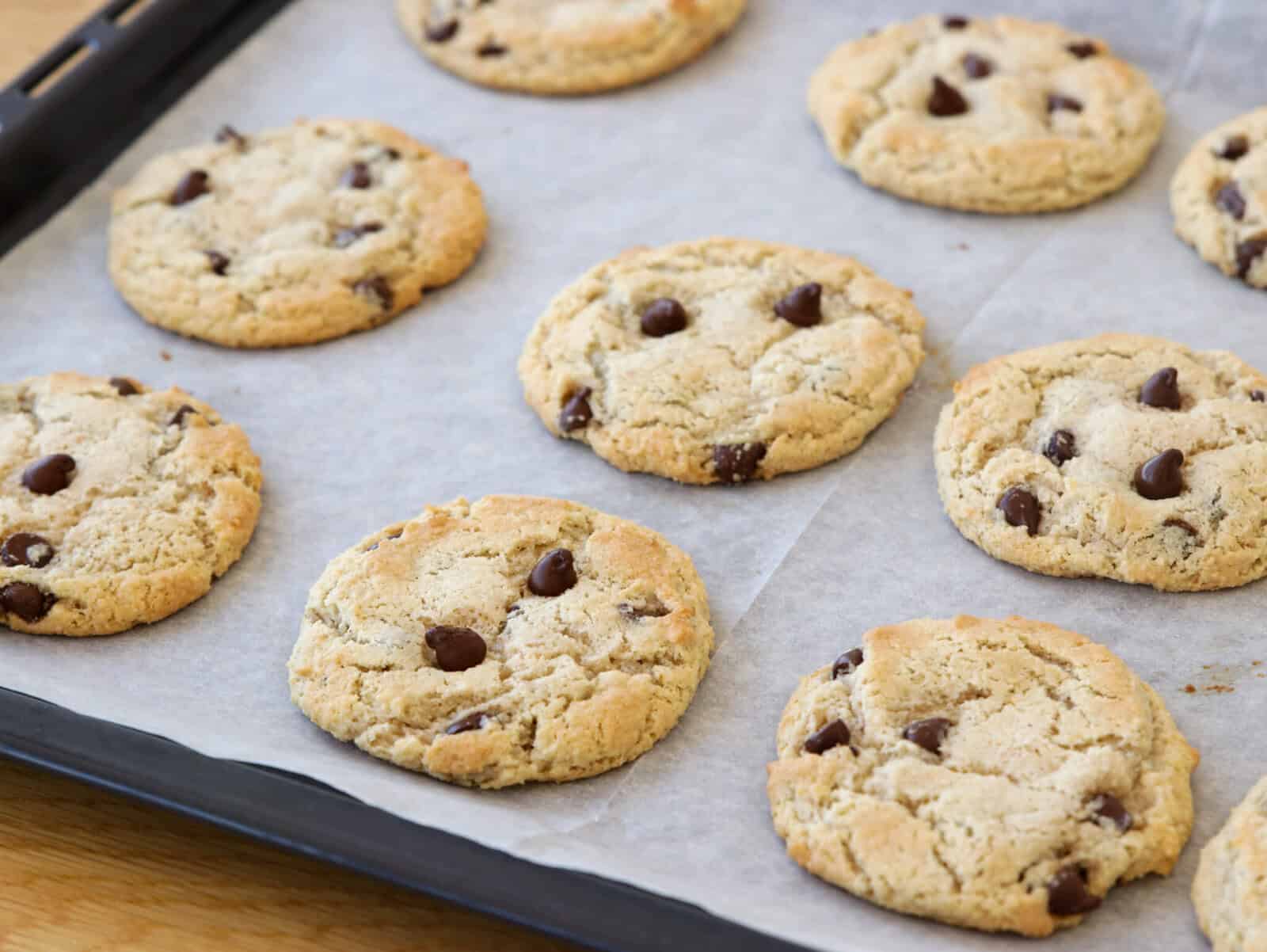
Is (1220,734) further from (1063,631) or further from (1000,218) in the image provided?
(1000,218)

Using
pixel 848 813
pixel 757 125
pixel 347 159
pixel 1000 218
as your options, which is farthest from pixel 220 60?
pixel 848 813

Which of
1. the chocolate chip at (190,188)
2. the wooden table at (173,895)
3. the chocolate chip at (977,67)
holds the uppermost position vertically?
the chocolate chip at (190,188)

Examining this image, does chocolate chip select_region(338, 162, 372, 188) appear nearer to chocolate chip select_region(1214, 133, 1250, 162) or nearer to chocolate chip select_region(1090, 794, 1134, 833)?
chocolate chip select_region(1214, 133, 1250, 162)

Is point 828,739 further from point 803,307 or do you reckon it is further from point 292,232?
point 292,232

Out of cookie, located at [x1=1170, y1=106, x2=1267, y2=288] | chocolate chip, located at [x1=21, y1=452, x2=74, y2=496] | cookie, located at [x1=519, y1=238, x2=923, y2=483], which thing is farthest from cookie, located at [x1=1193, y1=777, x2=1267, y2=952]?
chocolate chip, located at [x1=21, y1=452, x2=74, y2=496]

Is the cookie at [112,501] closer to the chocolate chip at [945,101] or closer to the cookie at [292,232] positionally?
the cookie at [292,232]

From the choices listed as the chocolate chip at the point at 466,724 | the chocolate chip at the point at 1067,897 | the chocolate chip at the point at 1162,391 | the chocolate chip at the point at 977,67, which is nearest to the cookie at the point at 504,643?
the chocolate chip at the point at 466,724

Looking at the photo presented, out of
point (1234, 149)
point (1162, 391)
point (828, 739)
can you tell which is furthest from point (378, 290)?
point (1234, 149)
